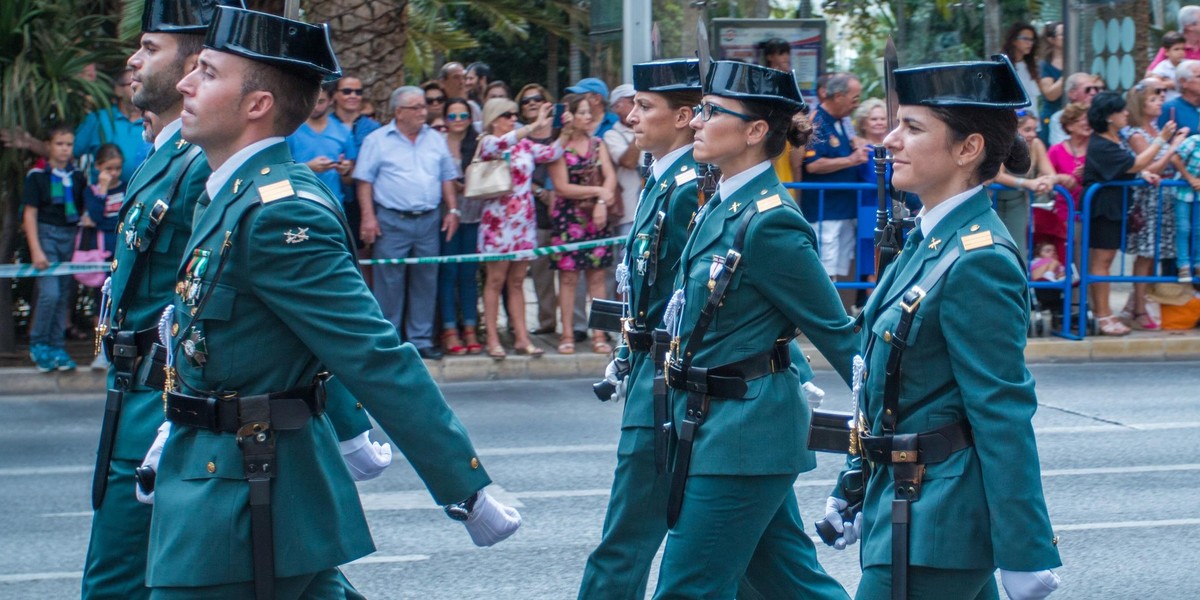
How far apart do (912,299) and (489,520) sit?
108 cm

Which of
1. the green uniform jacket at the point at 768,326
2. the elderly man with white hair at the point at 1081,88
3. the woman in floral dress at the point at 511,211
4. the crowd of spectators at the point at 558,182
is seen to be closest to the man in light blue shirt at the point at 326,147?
the crowd of spectators at the point at 558,182

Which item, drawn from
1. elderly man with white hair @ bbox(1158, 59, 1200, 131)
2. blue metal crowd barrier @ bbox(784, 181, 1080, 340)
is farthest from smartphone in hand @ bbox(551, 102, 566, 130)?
elderly man with white hair @ bbox(1158, 59, 1200, 131)

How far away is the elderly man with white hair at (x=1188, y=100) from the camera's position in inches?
495

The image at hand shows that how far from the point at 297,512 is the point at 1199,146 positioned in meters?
10.4

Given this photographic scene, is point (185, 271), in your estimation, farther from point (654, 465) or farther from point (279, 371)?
point (654, 465)

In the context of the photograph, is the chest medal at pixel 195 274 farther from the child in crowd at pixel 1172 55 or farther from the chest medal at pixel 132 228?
the child in crowd at pixel 1172 55

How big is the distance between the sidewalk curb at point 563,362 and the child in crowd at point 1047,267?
1.67ft

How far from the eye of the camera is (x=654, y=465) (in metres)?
4.82

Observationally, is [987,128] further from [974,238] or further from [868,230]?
[868,230]

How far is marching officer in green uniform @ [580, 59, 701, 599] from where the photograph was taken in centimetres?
480

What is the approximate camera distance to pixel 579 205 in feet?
38.3

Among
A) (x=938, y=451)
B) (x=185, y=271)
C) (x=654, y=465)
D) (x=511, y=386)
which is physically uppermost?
(x=185, y=271)

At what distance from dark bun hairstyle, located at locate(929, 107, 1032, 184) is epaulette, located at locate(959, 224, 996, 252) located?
0.19 m

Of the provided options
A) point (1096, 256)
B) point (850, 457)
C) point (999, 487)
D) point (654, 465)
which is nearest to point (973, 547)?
point (999, 487)
